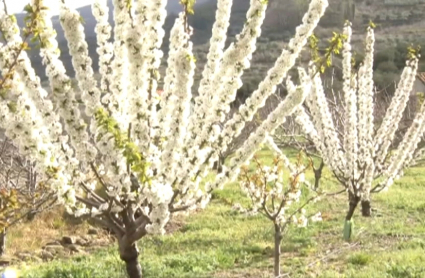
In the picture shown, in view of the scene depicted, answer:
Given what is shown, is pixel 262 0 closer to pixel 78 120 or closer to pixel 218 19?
pixel 218 19

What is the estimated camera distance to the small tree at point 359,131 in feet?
37.7

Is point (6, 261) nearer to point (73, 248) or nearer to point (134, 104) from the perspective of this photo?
point (73, 248)

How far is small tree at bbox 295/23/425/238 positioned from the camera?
37.7 feet

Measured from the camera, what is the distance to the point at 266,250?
11.2 meters

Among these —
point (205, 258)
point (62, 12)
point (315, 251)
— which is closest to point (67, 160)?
point (62, 12)

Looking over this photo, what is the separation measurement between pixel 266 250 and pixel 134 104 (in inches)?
273

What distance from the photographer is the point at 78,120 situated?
512cm

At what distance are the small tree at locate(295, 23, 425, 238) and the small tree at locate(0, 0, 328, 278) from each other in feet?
19.4

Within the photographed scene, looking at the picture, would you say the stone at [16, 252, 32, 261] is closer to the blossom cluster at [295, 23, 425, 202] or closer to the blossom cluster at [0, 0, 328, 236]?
the blossom cluster at [295, 23, 425, 202]

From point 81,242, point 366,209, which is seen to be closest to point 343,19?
point 366,209

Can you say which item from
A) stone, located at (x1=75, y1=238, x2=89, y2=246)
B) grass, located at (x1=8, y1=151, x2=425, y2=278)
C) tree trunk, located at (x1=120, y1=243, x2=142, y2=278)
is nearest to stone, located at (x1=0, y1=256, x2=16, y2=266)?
grass, located at (x1=8, y1=151, x2=425, y2=278)

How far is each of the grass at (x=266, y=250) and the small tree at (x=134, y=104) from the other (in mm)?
3684

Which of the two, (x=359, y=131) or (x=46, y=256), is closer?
(x=359, y=131)

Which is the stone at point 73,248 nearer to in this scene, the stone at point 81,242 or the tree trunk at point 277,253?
the stone at point 81,242
